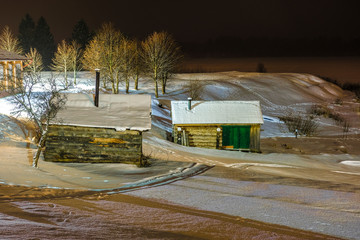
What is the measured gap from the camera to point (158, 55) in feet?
186

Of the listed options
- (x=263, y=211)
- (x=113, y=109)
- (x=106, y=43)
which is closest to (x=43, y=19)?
(x=106, y=43)

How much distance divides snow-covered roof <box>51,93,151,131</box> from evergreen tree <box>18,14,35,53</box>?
73.0m

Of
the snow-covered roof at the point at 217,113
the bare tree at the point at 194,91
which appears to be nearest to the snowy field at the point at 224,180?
the snow-covered roof at the point at 217,113

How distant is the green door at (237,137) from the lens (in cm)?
2966

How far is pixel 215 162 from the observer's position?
898 inches

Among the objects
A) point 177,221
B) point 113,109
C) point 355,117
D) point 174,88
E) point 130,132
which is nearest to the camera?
point 177,221

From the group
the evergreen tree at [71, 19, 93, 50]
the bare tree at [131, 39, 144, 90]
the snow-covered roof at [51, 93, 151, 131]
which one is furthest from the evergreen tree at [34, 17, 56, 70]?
the snow-covered roof at [51, 93, 151, 131]

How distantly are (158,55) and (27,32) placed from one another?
48.0 metres

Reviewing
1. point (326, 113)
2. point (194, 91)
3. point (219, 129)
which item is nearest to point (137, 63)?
point (194, 91)

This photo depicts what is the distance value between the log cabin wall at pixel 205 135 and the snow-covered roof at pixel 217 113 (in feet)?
1.47

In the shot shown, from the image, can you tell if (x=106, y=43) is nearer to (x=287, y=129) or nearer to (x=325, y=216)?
(x=287, y=129)

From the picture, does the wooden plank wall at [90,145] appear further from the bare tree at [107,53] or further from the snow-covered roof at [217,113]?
the bare tree at [107,53]

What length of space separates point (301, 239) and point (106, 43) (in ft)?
159

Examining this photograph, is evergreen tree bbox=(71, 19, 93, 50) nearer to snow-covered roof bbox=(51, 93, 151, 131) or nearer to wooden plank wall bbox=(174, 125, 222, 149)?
wooden plank wall bbox=(174, 125, 222, 149)
